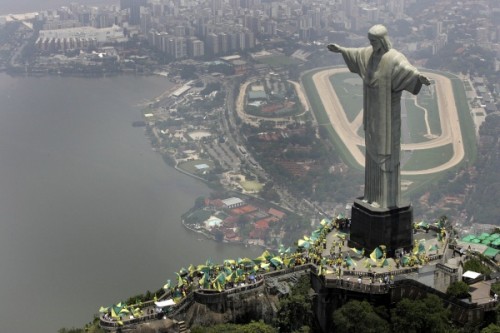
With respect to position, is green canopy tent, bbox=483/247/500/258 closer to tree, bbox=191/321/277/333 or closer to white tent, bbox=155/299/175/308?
tree, bbox=191/321/277/333

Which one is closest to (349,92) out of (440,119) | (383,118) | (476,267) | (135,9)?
(440,119)

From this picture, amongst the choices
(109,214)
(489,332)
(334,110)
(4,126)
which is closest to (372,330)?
(489,332)

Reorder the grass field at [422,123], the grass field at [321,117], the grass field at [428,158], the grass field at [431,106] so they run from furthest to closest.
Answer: the grass field at [431,106], the grass field at [321,117], the grass field at [422,123], the grass field at [428,158]

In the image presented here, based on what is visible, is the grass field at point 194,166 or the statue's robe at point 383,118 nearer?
the statue's robe at point 383,118

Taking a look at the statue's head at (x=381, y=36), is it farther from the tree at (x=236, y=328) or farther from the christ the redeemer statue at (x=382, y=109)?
the tree at (x=236, y=328)

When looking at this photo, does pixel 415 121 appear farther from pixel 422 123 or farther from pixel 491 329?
pixel 491 329

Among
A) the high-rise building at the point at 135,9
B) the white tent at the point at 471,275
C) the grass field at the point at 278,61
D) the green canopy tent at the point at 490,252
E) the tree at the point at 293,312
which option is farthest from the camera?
the high-rise building at the point at 135,9

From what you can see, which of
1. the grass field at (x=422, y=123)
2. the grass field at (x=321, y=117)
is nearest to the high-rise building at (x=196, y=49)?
the grass field at (x=321, y=117)
